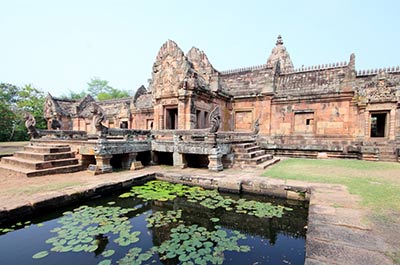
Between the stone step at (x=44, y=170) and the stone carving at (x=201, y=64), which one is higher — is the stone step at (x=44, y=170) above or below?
below

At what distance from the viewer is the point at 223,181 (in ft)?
18.9

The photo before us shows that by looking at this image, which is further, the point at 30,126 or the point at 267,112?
the point at 267,112

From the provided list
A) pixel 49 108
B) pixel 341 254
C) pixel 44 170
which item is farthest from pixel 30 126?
pixel 49 108

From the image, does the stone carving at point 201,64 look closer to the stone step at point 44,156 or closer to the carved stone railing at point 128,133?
the carved stone railing at point 128,133

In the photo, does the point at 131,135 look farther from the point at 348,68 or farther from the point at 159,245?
the point at 348,68

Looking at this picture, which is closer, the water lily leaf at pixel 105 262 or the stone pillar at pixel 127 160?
the water lily leaf at pixel 105 262

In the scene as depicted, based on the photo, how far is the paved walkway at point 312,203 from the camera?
7.52 ft

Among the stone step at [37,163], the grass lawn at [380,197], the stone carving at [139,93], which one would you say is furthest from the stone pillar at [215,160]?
the stone carving at [139,93]

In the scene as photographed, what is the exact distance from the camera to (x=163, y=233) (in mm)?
3496

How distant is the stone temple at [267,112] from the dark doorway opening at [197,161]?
5 centimetres

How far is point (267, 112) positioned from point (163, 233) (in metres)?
11.6

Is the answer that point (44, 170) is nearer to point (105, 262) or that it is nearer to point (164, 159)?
point (164, 159)

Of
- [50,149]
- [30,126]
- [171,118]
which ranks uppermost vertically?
[171,118]

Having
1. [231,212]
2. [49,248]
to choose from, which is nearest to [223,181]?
[231,212]
